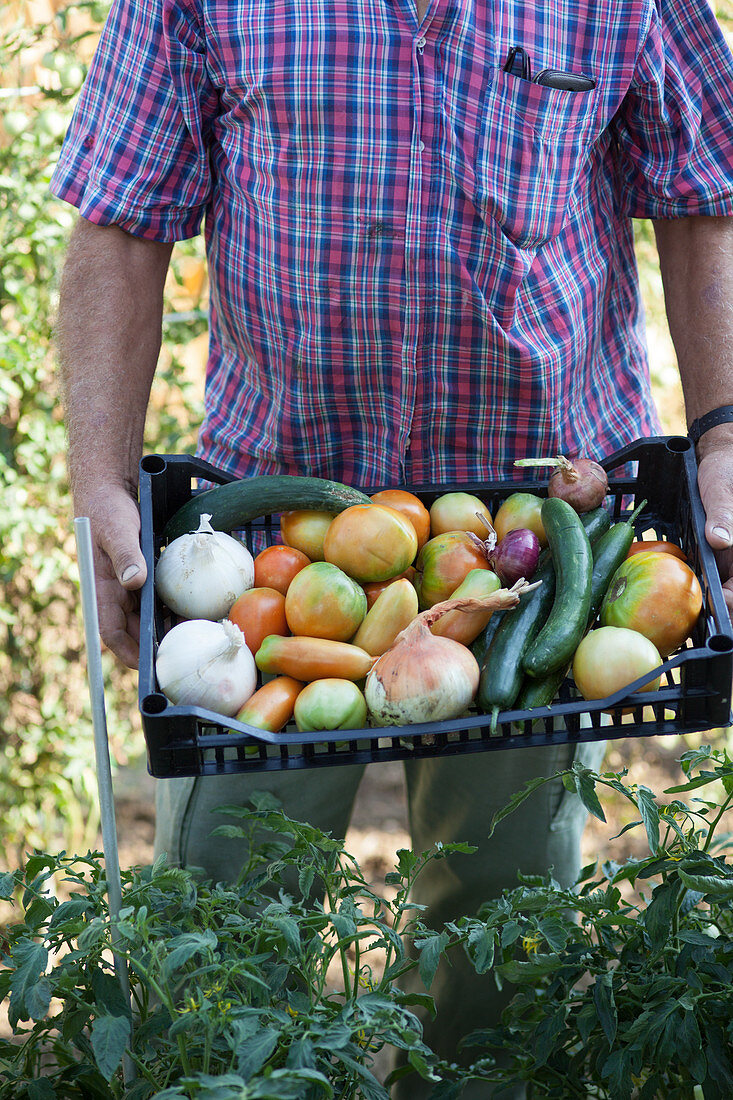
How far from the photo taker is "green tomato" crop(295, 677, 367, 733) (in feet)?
3.40

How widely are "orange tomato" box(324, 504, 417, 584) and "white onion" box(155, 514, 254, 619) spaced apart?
0.40 feet

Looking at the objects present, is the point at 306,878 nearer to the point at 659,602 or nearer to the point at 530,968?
the point at 530,968

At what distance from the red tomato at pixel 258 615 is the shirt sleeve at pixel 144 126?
66cm

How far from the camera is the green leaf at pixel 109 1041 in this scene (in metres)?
0.81

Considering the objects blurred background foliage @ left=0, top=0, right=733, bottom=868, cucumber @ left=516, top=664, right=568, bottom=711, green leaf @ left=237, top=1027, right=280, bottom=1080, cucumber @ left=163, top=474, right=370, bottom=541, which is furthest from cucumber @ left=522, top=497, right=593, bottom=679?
blurred background foliage @ left=0, top=0, right=733, bottom=868

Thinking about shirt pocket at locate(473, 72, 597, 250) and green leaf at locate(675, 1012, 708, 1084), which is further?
shirt pocket at locate(473, 72, 597, 250)

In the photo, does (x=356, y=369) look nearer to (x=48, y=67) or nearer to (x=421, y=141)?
(x=421, y=141)

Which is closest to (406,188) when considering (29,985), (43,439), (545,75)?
(545,75)

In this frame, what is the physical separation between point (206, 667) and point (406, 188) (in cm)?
72

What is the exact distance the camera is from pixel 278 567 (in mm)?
1219

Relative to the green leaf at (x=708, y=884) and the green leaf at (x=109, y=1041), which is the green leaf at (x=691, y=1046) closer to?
the green leaf at (x=708, y=884)

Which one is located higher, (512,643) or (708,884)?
(512,643)

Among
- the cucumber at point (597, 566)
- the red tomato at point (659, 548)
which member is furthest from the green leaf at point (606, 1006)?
the red tomato at point (659, 548)

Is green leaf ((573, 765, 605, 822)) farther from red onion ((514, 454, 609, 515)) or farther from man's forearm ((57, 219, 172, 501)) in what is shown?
man's forearm ((57, 219, 172, 501))
